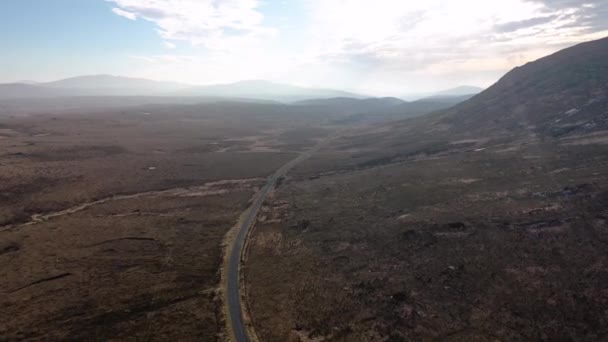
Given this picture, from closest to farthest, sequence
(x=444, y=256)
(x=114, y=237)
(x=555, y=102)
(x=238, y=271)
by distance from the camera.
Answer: (x=444, y=256), (x=238, y=271), (x=114, y=237), (x=555, y=102)

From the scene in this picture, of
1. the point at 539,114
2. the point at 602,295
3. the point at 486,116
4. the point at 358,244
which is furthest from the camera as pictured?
the point at 486,116

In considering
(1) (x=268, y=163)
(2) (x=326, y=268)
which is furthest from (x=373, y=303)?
(1) (x=268, y=163)

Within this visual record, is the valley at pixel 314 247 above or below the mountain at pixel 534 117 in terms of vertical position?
below

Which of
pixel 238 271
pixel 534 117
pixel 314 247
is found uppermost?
pixel 534 117

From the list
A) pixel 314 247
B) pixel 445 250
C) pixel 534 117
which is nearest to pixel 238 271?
pixel 314 247

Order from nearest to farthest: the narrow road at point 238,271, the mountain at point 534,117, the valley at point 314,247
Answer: the valley at point 314,247 → the narrow road at point 238,271 → the mountain at point 534,117

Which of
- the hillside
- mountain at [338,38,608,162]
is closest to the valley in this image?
the hillside

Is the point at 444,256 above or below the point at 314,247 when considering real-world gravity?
above

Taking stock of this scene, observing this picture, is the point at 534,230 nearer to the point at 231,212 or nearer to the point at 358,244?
the point at 358,244

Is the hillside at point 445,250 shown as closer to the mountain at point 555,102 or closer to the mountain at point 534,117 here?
the mountain at point 534,117

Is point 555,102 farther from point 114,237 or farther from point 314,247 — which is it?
point 114,237

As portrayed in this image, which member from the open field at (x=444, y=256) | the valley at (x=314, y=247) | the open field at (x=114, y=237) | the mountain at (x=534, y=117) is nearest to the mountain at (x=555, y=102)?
the mountain at (x=534, y=117)
